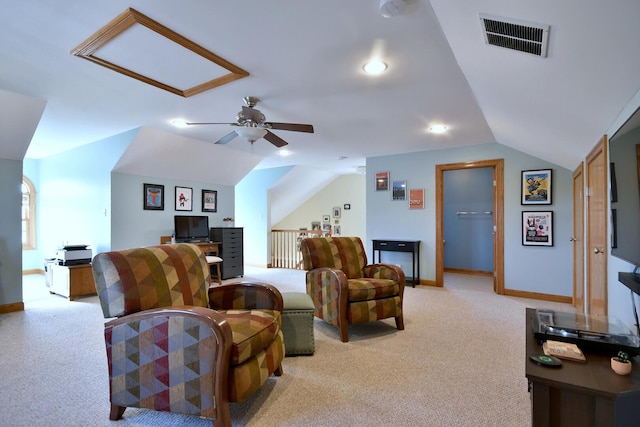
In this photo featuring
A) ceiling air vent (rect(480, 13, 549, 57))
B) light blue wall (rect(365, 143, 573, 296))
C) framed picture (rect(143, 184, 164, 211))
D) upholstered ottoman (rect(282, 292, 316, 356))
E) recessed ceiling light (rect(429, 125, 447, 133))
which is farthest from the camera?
framed picture (rect(143, 184, 164, 211))

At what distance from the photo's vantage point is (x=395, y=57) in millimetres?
2352

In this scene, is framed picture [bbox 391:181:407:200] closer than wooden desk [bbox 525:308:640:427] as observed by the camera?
No

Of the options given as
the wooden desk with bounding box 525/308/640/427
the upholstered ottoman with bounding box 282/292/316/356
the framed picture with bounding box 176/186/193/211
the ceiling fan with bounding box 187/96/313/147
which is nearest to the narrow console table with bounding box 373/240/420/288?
the ceiling fan with bounding box 187/96/313/147

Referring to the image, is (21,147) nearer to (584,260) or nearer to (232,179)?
(232,179)

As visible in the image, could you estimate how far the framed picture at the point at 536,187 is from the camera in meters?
4.45

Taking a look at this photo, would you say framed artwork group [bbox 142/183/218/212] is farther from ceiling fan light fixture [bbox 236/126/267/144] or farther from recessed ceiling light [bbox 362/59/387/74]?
recessed ceiling light [bbox 362/59/387/74]

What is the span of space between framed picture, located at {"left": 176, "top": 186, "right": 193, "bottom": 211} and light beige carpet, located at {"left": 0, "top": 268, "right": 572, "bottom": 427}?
7.91 feet

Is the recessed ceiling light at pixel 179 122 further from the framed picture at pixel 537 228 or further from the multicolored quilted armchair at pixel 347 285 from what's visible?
the framed picture at pixel 537 228

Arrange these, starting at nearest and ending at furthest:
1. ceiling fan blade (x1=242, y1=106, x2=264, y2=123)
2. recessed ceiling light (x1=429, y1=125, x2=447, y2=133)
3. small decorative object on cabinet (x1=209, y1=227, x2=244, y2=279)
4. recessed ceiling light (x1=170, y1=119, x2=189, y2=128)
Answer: ceiling fan blade (x1=242, y1=106, x2=264, y2=123) → recessed ceiling light (x1=170, y1=119, x2=189, y2=128) → recessed ceiling light (x1=429, y1=125, x2=447, y2=133) → small decorative object on cabinet (x1=209, y1=227, x2=244, y2=279)

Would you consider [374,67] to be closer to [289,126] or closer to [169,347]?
[289,126]

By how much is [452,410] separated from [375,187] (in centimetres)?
443

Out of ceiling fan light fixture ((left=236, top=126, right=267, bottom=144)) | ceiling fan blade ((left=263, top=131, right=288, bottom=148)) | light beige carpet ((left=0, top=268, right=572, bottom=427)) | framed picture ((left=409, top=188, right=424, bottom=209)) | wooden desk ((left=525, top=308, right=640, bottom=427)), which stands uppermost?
ceiling fan blade ((left=263, top=131, right=288, bottom=148))

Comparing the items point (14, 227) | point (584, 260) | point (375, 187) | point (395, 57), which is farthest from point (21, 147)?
point (584, 260)

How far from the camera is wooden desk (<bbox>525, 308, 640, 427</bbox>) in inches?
41.8
